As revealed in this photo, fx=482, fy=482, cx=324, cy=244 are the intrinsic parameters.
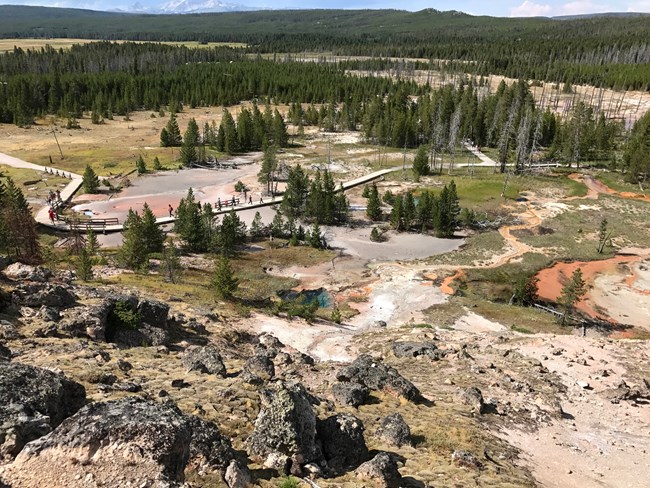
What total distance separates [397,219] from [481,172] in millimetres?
37893

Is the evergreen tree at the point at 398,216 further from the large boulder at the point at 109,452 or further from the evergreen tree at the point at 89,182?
the large boulder at the point at 109,452

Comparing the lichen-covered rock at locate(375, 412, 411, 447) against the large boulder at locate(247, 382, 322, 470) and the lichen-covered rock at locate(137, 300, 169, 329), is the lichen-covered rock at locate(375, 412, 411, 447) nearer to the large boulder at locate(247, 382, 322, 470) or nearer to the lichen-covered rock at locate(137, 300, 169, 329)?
the large boulder at locate(247, 382, 322, 470)

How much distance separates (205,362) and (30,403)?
371 inches

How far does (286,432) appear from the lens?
1407 cm

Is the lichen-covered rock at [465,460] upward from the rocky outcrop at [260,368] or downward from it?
upward

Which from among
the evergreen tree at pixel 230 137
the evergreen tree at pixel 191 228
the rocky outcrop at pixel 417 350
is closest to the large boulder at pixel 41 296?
the rocky outcrop at pixel 417 350

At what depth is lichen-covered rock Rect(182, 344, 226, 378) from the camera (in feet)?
69.8

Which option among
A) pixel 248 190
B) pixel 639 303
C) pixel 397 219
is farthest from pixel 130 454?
pixel 248 190

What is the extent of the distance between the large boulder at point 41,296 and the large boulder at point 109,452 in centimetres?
1634

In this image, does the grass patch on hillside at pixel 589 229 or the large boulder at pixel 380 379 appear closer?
the large boulder at pixel 380 379

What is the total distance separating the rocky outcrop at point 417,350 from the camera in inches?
1208

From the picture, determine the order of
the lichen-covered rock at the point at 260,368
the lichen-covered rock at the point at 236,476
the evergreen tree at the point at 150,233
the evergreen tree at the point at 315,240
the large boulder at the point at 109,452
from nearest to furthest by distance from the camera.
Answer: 1. the large boulder at the point at 109,452
2. the lichen-covered rock at the point at 236,476
3. the lichen-covered rock at the point at 260,368
4. the evergreen tree at the point at 150,233
5. the evergreen tree at the point at 315,240

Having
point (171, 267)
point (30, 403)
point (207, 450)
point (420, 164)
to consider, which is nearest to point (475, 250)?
point (420, 164)

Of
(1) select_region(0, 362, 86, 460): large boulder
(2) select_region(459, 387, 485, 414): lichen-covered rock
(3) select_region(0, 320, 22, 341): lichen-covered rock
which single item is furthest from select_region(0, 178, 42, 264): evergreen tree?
(2) select_region(459, 387, 485, 414): lichen-covered rock
